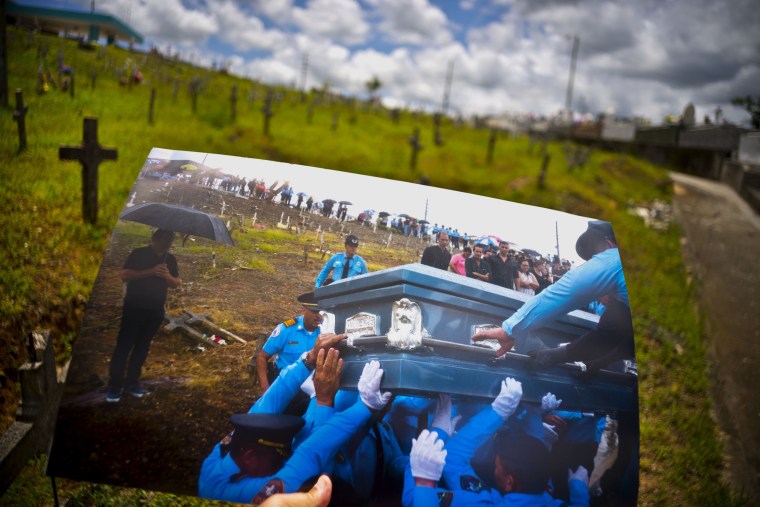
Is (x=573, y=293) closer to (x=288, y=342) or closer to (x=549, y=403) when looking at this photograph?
(x=549, y=403)

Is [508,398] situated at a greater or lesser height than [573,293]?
lesser

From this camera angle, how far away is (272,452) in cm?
232

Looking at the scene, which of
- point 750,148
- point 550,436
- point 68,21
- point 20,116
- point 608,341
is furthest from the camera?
point 750,148

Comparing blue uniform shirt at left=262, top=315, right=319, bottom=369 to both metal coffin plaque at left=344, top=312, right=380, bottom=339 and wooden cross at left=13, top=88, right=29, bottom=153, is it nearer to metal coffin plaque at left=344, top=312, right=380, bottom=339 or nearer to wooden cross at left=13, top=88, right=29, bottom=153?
metal coffin plaque at left=344, top=312, right=380, bottom=339

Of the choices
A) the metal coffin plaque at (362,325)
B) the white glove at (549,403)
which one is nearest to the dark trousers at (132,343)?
the metal coffin plaque at (362,325)

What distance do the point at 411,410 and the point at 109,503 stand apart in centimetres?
201

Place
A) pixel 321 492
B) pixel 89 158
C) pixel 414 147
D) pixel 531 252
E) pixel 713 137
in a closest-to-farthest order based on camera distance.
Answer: pixel 321 492 → pixel 531 252 → pixel 89 158 → pixel 713 137 → pixel 414 147

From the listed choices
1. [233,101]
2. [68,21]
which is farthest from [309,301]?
[233,101]

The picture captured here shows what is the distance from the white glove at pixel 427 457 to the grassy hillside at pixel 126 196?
2.32 metres

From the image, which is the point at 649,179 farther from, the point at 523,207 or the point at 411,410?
the point at 411,410

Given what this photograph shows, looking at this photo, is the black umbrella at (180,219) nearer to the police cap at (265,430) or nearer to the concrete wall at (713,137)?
the police cap at (265,430)

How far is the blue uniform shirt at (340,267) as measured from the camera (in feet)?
8.61

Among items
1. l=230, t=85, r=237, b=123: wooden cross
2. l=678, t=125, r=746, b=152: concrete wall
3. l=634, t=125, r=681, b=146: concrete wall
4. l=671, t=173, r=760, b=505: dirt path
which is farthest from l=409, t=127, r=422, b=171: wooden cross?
l=634, t=125, r=681, b=146: concrete wall

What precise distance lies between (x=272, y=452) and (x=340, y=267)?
89cm
